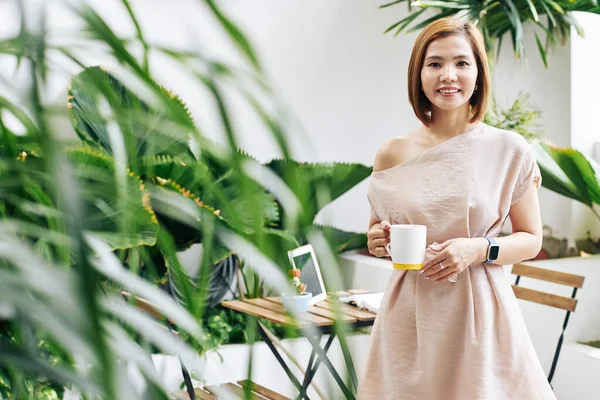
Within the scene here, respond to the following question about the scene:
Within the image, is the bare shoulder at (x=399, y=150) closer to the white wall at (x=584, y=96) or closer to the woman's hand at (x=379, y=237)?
the woman's hand at (x=379, y=237)

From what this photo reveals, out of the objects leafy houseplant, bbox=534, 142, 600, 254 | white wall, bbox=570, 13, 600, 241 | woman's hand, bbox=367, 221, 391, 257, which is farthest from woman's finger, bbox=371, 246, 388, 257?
white wall, bbox=570, 13, 600, 241

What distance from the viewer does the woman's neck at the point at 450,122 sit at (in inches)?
76.1

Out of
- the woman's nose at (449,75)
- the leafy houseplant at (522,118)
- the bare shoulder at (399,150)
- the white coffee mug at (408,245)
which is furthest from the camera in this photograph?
the leafy houseplant at (522,118)

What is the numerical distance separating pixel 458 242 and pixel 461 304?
17cm

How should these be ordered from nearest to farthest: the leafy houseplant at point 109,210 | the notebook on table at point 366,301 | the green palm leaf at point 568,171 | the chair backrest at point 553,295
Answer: the leafy houseplant at point 109,210 < the notebook on table at point 366,301 < the chair backrest at point 553,295 < the green palm leaf at point 568,171

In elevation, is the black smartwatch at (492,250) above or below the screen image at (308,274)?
above

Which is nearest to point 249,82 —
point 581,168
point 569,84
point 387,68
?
point 581,168

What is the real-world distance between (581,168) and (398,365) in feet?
8.17

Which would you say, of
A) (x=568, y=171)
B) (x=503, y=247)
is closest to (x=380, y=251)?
(x=503, y=247)

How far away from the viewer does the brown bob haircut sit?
6.26 ft

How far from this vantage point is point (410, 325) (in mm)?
1889

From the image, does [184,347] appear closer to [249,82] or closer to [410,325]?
[249,82]

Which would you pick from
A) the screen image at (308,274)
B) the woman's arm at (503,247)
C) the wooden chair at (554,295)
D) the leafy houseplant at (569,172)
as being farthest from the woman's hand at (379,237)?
the leafy houseplant at (569,172)

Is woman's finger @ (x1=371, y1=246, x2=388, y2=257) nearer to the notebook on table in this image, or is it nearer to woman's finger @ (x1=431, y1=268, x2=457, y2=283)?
woman's finger @ (x1=431, y1=268, x2=457, y2=283)
